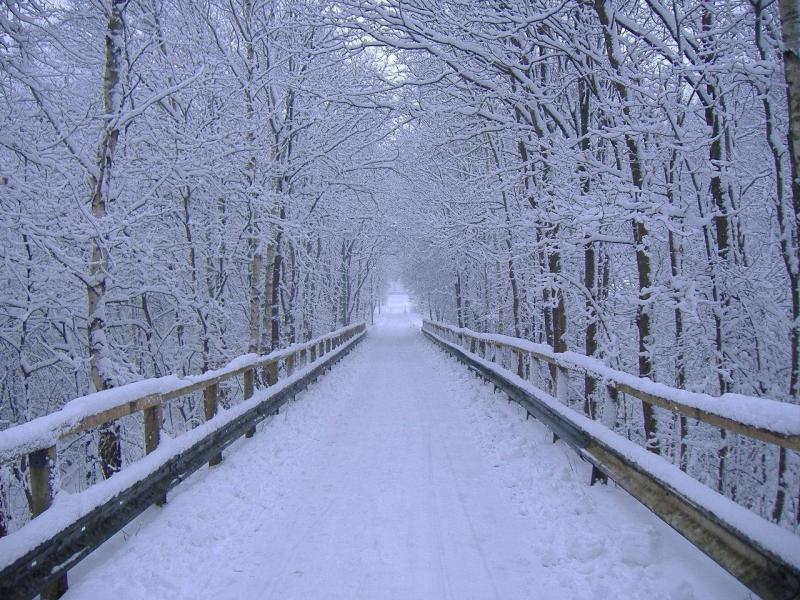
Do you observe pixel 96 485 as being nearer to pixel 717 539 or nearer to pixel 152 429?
pixel 152 429

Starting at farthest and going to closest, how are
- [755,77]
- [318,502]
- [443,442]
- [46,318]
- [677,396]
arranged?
[46,318] → [443,442] → [755,77] → [318,502] → [677,396]

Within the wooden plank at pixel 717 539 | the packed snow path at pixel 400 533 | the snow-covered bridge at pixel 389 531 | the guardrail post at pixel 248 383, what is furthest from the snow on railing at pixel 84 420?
the wooden plank at pixel 717 539

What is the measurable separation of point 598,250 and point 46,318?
1211 cm

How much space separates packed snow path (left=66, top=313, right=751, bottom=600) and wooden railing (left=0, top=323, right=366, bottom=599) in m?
0.31

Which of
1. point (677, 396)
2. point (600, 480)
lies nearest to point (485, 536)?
point (600, 480)

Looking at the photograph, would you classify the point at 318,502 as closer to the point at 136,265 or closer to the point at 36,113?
the point at 136,265

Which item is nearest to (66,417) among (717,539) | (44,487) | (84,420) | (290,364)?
(84,420)

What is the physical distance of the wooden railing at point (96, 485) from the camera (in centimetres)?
309

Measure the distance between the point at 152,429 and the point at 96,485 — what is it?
111 cm

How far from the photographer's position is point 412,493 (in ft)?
18.8

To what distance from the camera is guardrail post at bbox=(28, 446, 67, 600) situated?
11.2 feet

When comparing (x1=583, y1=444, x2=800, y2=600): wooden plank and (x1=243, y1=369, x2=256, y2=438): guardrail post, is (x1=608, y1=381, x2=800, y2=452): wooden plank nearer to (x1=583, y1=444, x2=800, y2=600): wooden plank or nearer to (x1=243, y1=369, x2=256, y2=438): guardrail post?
(x1=583, y1=444, x2=800, y2=600): wooden plank

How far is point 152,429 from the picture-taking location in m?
5.12

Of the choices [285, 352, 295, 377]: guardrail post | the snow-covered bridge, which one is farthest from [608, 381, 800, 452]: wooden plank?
[285, 352, 295, 377]: guardrail post
